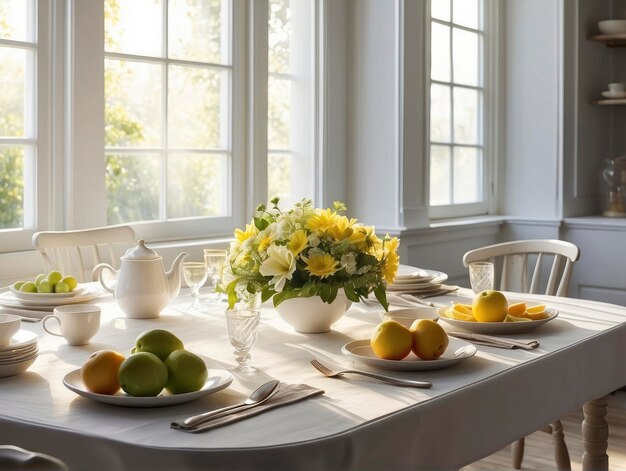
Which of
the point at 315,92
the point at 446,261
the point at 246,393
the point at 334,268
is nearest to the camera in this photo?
the point at 246,393

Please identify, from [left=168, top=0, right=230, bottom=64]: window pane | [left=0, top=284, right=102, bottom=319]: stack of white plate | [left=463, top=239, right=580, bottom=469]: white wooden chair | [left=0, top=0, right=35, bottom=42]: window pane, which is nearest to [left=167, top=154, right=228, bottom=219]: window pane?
[left=168, top=0, right=230, bottom=64]: window pane

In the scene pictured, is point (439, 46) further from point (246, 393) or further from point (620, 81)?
point (246, 393)

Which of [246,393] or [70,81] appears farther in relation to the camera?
[70,81]

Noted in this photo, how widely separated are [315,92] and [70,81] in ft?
4.00

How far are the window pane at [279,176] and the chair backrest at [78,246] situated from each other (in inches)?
36.5

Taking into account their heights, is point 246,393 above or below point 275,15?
below

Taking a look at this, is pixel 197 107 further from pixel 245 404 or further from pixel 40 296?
pixel 245 404

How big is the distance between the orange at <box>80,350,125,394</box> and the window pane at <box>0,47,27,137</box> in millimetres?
1597

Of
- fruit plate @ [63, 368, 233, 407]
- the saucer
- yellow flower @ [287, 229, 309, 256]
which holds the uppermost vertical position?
the saucer

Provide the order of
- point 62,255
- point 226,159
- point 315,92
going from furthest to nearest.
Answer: point 315,92, point 226,159, point 62,255

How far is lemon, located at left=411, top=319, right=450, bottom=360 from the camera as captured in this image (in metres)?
1.56

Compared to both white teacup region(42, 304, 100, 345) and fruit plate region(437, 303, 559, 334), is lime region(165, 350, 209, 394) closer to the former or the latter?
white teacup region(42, 304, 100, 345)

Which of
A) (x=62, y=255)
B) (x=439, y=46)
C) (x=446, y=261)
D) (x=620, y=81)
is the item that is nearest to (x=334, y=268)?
(x=62, y=255)

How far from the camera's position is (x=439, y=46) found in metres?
4.17
